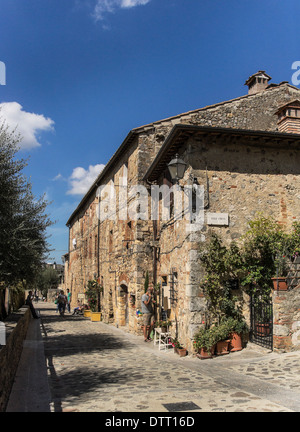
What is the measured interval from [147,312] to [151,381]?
17.0ft

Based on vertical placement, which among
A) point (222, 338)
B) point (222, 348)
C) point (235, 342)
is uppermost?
point (222, 338)

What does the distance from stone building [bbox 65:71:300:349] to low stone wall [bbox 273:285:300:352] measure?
1.66m

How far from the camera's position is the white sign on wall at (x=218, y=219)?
29.3 feet

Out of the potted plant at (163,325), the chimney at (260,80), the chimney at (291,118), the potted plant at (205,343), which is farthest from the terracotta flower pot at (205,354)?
the chimney at (260,80)

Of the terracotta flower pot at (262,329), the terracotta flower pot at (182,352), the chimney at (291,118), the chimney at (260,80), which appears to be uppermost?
the chimney at (260,80)

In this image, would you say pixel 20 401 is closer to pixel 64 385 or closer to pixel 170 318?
pixel 64 385

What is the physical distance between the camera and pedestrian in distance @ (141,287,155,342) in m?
11.5

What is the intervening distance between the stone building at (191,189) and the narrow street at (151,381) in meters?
1.31

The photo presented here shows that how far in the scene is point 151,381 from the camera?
6461mm

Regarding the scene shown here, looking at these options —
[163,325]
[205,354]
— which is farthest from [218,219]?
[163,325]

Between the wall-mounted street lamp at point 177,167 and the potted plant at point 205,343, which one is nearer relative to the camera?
the potted plant at point 205,343

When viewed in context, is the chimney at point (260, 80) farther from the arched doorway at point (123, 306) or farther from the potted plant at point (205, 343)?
the potted plant at point (205, 343)

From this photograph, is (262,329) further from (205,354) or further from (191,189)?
(191,189)
